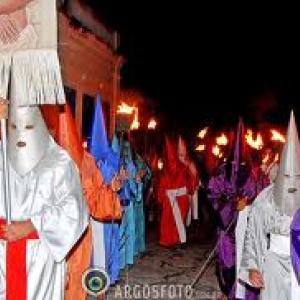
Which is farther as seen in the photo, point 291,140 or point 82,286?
point 82,286

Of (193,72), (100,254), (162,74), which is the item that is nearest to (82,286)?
(100,254)

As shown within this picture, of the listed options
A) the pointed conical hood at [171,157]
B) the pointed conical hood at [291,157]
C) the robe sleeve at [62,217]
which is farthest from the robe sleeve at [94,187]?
the pointed conical hood at [171,157]

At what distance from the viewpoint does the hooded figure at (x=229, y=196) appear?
28.8 ft

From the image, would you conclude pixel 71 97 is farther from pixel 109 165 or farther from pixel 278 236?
pixel 278 236

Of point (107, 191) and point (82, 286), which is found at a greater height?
point (107, 191)

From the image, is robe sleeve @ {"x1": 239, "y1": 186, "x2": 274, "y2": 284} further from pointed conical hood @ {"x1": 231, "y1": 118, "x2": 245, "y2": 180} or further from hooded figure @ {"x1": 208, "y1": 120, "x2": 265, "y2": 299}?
pointed conical hood @ {"x1": 231, "y1": 118, "x2": 245, "y2": 180}

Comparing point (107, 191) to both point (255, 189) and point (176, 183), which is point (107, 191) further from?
point (176, 183)

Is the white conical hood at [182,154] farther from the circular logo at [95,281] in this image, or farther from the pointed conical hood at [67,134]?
the pointed conical hood at [67,134]

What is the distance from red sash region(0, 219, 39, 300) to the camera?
4.91m

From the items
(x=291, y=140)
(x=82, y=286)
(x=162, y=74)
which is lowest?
(x=82, y=286)

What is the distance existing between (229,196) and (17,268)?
466 cm

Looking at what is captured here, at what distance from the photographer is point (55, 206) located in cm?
500

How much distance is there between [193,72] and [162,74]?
3.29 metres

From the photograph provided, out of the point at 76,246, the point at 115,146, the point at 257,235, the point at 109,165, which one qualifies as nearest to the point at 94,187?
the point at 109,165
